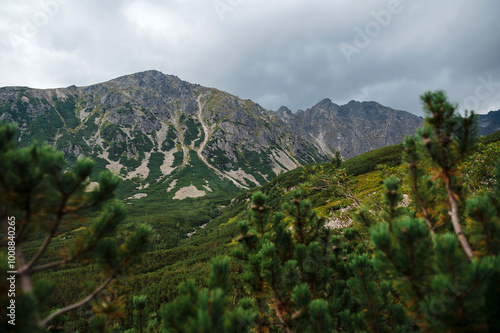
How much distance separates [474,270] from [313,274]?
206 centimetres

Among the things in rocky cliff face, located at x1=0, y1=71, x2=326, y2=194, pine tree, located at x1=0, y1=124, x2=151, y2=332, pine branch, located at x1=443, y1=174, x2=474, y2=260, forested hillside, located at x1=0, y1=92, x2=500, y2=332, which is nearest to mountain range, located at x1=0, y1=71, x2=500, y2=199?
rocky cliff face, located at x1=0, y1=71, x2=326, y2=194

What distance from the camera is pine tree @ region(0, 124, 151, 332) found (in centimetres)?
204

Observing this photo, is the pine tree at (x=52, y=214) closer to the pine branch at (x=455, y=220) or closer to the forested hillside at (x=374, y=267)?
the forested hillside at (x=374, y=267)

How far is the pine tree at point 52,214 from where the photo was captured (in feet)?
6.70

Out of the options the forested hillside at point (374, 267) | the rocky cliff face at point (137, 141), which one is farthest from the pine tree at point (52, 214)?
the rocky cliff face at point (137, 141)

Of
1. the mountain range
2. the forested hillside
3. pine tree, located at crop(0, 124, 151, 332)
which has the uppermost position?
the mountain range

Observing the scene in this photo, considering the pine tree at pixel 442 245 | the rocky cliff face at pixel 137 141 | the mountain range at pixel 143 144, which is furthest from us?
the rocky cliff face at pixel 137 141

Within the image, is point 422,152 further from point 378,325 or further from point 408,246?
point 378,325

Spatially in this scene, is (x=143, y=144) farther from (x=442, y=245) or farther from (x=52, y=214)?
(x=442, y=245)

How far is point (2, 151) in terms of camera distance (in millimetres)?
2203

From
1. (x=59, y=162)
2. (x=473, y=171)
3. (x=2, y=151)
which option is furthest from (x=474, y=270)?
(x=473, y=171)

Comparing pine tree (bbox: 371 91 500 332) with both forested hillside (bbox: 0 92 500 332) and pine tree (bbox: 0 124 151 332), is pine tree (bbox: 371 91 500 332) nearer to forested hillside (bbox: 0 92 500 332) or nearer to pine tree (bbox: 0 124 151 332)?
forested hillside (bbox: 0 92 500 332)

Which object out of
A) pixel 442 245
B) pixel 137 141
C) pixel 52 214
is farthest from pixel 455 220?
pixel 137 141

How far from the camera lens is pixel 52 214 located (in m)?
2.38
